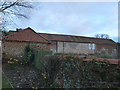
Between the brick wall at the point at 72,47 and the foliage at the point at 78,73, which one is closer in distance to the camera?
the foliage at the point at 78,73

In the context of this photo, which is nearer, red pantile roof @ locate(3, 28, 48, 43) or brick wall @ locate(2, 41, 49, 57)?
brick wall @ locate(2, 41, 49, 57)

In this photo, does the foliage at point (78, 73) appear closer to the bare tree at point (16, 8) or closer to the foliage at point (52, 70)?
the foliage at point (52, 70)

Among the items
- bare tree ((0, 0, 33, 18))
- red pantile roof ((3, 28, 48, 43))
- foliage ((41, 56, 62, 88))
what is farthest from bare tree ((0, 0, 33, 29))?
foliage ((41, 56, 62, 88))

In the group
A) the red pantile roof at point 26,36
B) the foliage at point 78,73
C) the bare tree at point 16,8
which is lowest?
the foliage at point 78,73

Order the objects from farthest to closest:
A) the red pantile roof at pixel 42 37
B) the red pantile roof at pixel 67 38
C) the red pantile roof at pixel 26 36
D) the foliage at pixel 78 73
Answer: the red pantile roof at pixel 67 38 < the red pantile roof at pixel 42 37 < the red pantile roof at pixel 26 36 < the foliage at pixel 78 73

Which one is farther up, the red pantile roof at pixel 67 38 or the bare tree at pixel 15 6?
the bare tree at pixel 15 6

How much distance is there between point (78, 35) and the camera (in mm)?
33688


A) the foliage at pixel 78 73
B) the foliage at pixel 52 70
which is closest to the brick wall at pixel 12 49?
the foliage at pixel 52 70

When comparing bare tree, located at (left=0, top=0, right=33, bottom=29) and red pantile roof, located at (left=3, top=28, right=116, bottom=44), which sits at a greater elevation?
bare tree, located at (left=0, top=0, right=33, bottom=29)

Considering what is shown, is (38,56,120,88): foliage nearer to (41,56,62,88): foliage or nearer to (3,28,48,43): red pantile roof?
(41,56,62,88): foliage

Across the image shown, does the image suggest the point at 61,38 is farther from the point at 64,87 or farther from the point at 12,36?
the point at 64,87

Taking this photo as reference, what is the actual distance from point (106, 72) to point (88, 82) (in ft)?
2.19

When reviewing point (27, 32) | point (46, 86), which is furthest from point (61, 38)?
point (46, 86)

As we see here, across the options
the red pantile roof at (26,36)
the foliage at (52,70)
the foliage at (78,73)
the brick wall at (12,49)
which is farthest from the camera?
the red pantile roof at (26,36)
